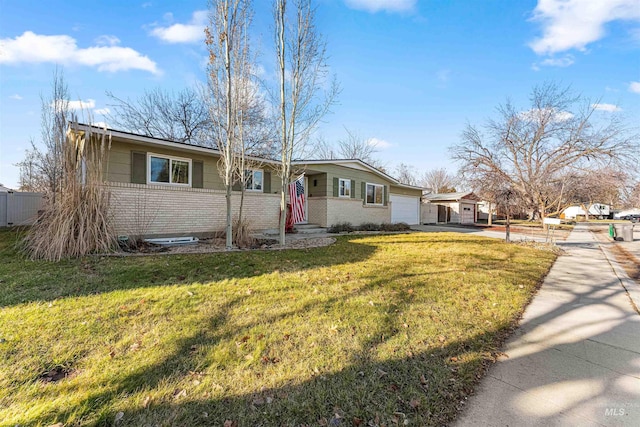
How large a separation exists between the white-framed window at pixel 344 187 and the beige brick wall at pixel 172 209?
4591 mm

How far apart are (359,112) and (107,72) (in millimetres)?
11513

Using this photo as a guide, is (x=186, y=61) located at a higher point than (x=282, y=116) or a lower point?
higher

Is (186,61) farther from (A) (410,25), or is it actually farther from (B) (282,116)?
(A) (410,25)

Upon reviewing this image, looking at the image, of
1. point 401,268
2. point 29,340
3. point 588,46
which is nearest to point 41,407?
point 29,340

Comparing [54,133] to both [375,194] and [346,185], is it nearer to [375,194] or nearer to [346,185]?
[346,185]

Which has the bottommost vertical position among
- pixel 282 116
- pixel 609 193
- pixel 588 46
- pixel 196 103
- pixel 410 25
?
pixel 609 193

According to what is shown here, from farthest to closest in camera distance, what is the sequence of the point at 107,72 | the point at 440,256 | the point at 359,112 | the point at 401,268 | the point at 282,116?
the point at 359,112, the point at 107,72, the point at 282,116, the point at 440,256, the point at 401,268

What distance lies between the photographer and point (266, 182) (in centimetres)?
1251

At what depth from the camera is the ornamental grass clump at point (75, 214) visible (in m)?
5.99

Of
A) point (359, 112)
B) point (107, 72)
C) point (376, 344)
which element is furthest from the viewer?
point (359, 112)

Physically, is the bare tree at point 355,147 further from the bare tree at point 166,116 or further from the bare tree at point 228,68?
the bare tree at point 228,68

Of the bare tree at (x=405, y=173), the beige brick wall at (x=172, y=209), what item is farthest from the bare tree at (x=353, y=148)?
the beige brick wall at (x=172, y=209)

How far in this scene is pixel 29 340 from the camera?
2.65 m

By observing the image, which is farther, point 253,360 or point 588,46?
point 588,46
